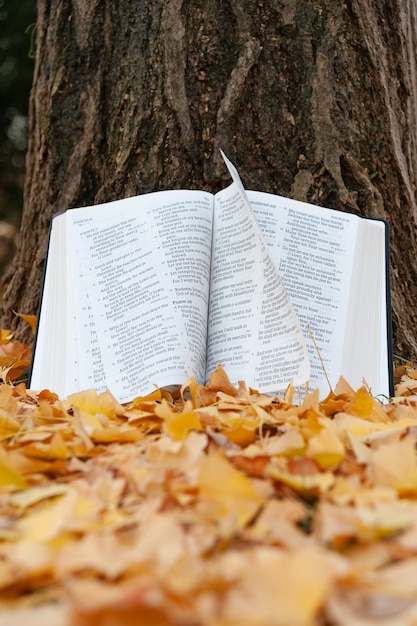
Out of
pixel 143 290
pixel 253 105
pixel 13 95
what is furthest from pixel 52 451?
pixel 13 95

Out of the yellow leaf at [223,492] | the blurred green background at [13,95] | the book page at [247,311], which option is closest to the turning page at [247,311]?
the book page at [247,311]

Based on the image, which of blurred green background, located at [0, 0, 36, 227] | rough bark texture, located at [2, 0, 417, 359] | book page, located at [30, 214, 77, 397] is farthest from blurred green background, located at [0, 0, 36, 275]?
book page, located at [30, 214, 77, 397]

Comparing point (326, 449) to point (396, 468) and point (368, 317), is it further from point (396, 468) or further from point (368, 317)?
point (368, 317)

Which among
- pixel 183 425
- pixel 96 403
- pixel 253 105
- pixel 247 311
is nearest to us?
pixel 183 425

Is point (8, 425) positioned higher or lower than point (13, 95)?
lower

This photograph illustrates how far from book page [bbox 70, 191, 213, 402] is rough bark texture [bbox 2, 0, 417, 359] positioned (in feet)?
0.73

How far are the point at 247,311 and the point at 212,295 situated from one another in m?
0.10

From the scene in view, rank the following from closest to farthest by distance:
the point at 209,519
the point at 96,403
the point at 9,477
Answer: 1. the point at 209,519
2. the point at 9,477
3. the point at 96,403

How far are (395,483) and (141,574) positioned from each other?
14.0 inches

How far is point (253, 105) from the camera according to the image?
1778 mm

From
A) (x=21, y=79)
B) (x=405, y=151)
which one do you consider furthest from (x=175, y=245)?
(x=21, y=79)

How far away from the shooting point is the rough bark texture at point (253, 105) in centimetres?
177

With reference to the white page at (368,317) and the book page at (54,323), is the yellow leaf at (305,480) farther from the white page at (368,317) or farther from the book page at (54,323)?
the book page at (54,323)

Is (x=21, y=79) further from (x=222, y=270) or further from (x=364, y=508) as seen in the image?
(x=364, y=508)
